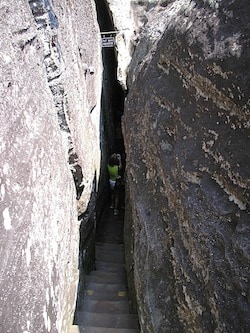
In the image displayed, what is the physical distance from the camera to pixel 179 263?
10.2ft

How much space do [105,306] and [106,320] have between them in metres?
0.35

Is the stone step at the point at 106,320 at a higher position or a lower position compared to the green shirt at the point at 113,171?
lower

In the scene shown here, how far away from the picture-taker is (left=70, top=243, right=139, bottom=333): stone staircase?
453 centimetres

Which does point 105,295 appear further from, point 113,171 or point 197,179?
point 113,171

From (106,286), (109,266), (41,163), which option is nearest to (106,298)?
(106,286)

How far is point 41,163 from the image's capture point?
368 cm

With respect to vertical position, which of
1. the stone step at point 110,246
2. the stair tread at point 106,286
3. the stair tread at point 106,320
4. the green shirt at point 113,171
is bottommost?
the stone step at point 110,246

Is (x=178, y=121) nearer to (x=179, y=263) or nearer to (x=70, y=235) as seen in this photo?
(x=179, y=263)

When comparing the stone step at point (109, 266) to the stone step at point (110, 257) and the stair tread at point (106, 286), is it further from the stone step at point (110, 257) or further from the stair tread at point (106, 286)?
the stair tread at point (106, 286)

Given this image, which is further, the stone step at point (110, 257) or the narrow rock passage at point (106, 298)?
the stone step at point (110, 257)

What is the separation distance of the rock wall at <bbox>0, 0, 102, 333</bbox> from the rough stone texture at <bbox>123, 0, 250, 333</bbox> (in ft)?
2.83

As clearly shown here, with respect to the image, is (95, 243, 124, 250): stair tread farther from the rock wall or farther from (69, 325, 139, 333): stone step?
(69, 325, 139, 333): stone step

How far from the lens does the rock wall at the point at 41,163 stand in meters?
2.91

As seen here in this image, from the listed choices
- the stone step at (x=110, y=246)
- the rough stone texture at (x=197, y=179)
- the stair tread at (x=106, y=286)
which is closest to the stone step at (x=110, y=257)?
the stone step at (x=110, y=246)
